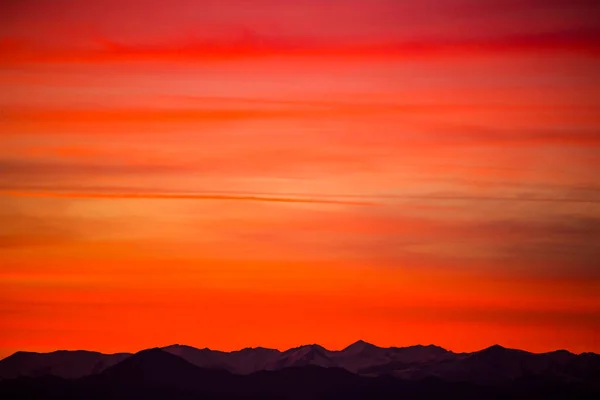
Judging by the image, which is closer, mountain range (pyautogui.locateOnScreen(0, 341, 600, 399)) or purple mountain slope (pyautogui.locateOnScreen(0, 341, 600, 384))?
mountain range (pyautogui.locateOnScreen(0, 341, 600, 399))

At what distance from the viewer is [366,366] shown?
180m

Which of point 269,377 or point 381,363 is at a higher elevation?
point 381,363

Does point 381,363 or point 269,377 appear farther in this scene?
point 381,363

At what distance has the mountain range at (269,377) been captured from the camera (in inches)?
5709

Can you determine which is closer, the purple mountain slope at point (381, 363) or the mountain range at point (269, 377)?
the mountain range at point (269, 377)

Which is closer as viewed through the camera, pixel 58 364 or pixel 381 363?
pixel 58 364

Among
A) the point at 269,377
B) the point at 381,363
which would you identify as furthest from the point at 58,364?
the point at 381,363

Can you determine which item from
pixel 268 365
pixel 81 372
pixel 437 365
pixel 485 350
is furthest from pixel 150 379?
pixel 485 350

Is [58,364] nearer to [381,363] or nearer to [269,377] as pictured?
[269,377]

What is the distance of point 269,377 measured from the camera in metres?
151

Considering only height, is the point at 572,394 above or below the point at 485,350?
below

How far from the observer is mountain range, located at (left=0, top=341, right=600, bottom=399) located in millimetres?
145000

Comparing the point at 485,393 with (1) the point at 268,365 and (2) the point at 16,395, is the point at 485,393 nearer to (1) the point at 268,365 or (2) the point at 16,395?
(1) the point at 268,365

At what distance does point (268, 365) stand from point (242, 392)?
35520 millimetres
